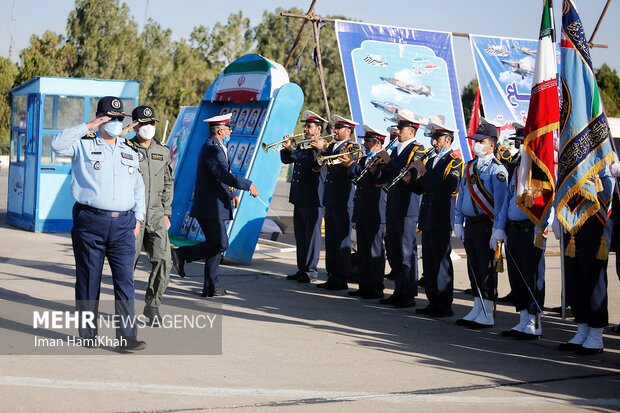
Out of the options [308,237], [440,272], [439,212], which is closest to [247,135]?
[308,237]

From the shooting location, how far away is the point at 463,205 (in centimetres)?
813

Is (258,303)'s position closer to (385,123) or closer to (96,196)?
(96,196)

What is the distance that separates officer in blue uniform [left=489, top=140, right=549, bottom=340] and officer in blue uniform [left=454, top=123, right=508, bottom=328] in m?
0.27

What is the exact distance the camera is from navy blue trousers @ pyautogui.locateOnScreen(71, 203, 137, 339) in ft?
20.1

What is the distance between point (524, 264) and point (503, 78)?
7.70 metres

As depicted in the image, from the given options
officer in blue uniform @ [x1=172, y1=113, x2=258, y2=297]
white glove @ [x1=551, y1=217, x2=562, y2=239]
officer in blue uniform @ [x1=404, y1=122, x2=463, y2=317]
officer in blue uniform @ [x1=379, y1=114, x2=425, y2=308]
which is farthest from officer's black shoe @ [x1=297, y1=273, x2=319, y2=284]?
white glove @ [x1=551, y1=217, x2=562, y2=239]

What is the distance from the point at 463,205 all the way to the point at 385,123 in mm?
4568

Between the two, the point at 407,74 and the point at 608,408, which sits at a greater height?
the point at 407,74

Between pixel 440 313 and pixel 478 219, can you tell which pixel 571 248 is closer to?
pixel 478 219

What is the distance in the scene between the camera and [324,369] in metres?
5.94

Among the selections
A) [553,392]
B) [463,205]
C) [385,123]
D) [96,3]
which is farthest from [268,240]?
[96,3]

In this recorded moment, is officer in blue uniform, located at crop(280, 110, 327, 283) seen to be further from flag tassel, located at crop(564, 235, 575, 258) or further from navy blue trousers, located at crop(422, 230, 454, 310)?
flag tassel, located at crop(564, 235, 575, 258)

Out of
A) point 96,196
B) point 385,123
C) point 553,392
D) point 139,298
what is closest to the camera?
point 553,392

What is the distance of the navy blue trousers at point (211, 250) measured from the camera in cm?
880
